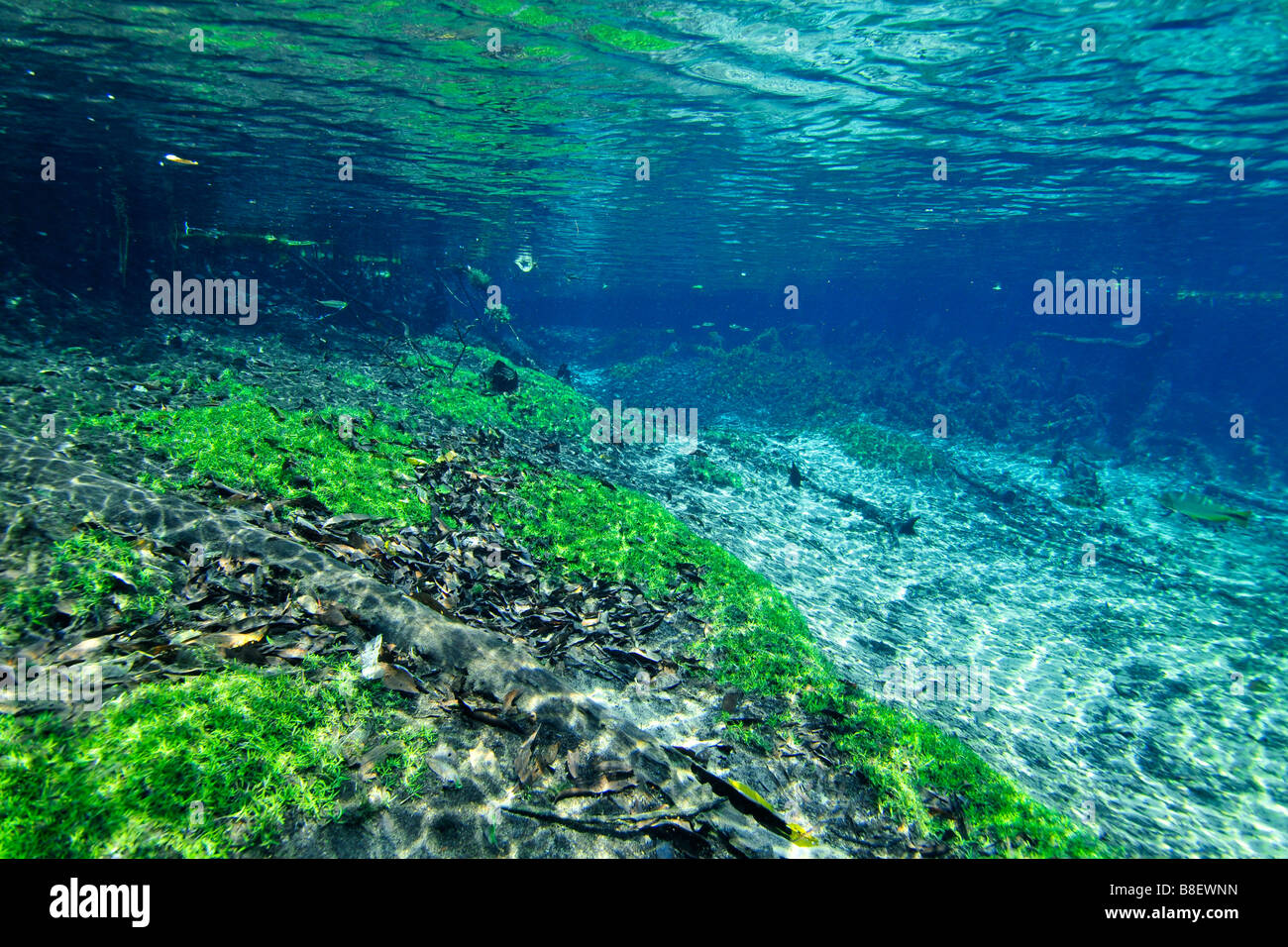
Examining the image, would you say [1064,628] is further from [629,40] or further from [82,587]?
[629,40]

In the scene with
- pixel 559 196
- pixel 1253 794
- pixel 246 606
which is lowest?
pixel 1253 794

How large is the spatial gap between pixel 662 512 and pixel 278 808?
831 cm

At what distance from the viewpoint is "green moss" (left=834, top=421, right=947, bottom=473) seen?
69.1 feet

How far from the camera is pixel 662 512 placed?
35.8 feet

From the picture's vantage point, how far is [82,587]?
15.0 feet

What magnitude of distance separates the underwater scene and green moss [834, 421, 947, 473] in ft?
0.89

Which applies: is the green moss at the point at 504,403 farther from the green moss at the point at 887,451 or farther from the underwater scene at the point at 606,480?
the green moss at the point at 887,451

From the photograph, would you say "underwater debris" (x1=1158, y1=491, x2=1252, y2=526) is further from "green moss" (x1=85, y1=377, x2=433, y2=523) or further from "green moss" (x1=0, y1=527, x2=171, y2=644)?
"green moss" (x1=0, y1=527, x2=171, y2=644)

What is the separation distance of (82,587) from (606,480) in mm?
9815

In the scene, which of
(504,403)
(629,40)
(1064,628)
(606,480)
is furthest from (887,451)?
(629,40)

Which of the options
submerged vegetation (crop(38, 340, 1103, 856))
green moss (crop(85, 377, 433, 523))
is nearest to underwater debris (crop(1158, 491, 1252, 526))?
submerged vegetation (crop(38, 340, 1103, 856))
